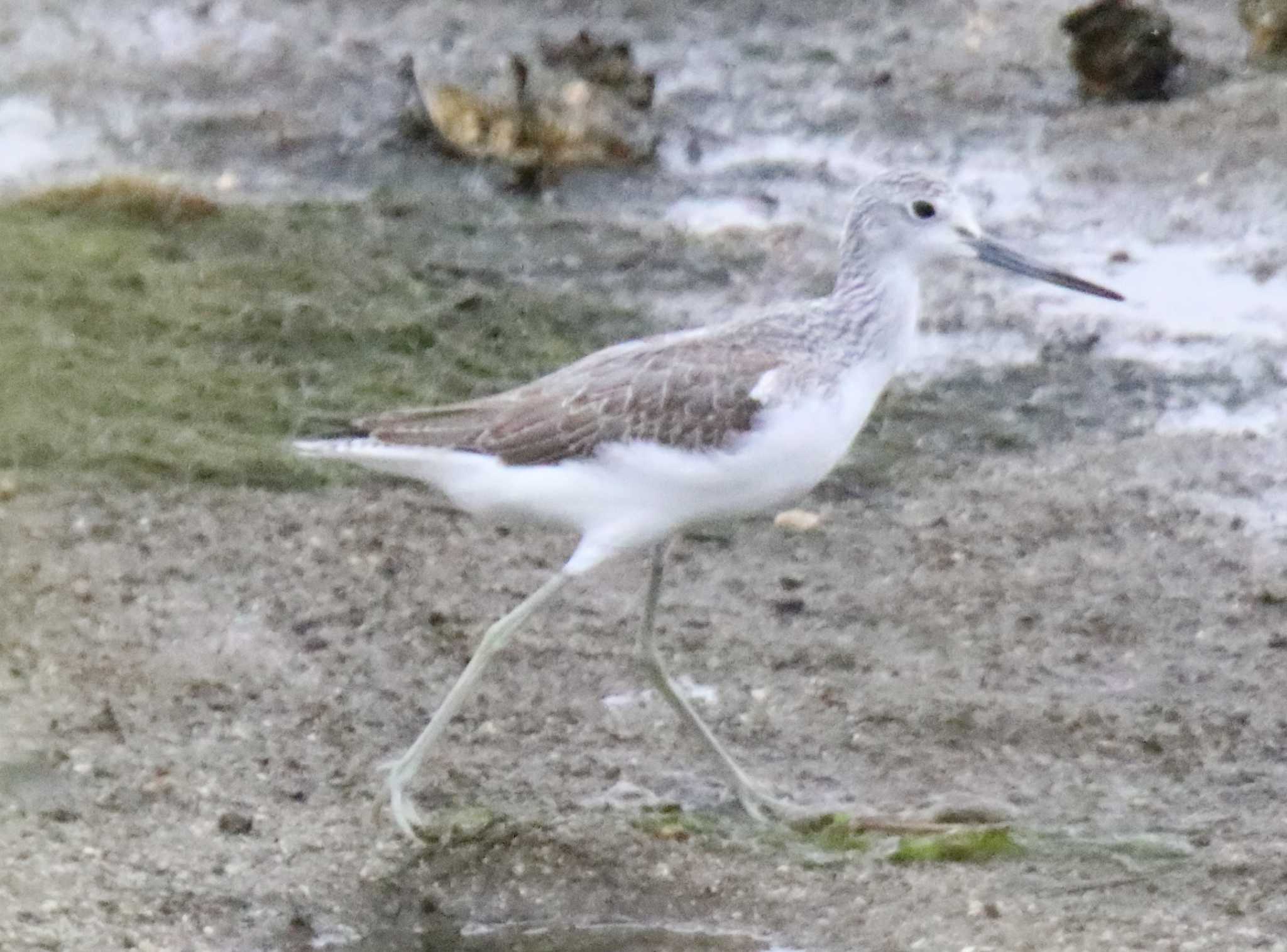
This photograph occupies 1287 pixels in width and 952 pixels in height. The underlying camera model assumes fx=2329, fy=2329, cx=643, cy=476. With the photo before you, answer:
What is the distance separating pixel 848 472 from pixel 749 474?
2.26 metres

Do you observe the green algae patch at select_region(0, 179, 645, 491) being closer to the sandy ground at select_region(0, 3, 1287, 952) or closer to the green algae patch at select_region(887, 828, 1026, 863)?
the sandy ground at select_region(0, 3, 1287, 952)

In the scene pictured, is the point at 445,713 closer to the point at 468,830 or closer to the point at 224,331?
the point at 468,830

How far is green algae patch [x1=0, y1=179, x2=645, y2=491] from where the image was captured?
23.9 feet

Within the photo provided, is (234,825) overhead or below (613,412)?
below

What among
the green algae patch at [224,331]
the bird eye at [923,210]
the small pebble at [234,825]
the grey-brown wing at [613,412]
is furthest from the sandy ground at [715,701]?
the bird eye at [923,210]

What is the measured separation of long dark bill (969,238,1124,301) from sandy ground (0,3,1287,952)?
1060mm

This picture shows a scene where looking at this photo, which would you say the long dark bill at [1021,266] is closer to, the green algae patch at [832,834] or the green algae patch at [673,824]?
the green algae patch at [832,834]

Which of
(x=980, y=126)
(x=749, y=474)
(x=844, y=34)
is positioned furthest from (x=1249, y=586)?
(x=844, y=34)

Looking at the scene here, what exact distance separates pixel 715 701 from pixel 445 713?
91 centimetres

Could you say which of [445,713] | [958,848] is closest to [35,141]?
[445,713]

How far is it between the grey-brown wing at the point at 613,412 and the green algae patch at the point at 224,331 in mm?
1811

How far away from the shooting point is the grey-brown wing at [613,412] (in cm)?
522

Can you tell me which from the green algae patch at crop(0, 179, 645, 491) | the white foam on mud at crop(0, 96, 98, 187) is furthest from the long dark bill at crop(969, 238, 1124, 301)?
the white foam on mud at crop(0, 96, 98, 187)

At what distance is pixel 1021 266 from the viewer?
18.9 ft
